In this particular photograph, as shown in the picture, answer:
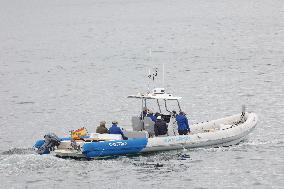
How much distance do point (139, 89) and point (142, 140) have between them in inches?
1271

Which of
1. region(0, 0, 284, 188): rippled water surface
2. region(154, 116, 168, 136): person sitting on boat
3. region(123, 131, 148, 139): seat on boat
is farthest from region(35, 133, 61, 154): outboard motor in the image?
region(154, 116, 168, 136): person sitting on boat

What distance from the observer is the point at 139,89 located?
7038cm

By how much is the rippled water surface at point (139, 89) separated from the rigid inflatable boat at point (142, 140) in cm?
53

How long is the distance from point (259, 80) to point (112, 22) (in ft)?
348

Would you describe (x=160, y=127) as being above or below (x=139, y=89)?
below

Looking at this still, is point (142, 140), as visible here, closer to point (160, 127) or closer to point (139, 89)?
point (160, 127)

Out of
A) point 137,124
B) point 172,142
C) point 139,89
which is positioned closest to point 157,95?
point 137,124

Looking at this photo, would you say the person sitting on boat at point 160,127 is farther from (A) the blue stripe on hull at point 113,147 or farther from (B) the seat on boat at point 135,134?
(A) the blue stripe on hull at point 113,147

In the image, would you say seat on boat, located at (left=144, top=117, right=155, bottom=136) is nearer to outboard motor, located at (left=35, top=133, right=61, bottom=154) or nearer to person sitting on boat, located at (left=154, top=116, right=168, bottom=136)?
person sitting on boat, located at (left=154, top=116, right=168, bottom=136)

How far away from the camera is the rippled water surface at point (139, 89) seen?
36.8 m

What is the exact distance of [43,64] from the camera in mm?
93500

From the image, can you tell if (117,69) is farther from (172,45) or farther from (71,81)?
(172,45)

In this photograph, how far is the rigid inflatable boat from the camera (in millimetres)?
37375

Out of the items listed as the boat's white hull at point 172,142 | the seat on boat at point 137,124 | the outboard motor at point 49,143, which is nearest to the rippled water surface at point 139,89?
the outboard motor at point 49,143
